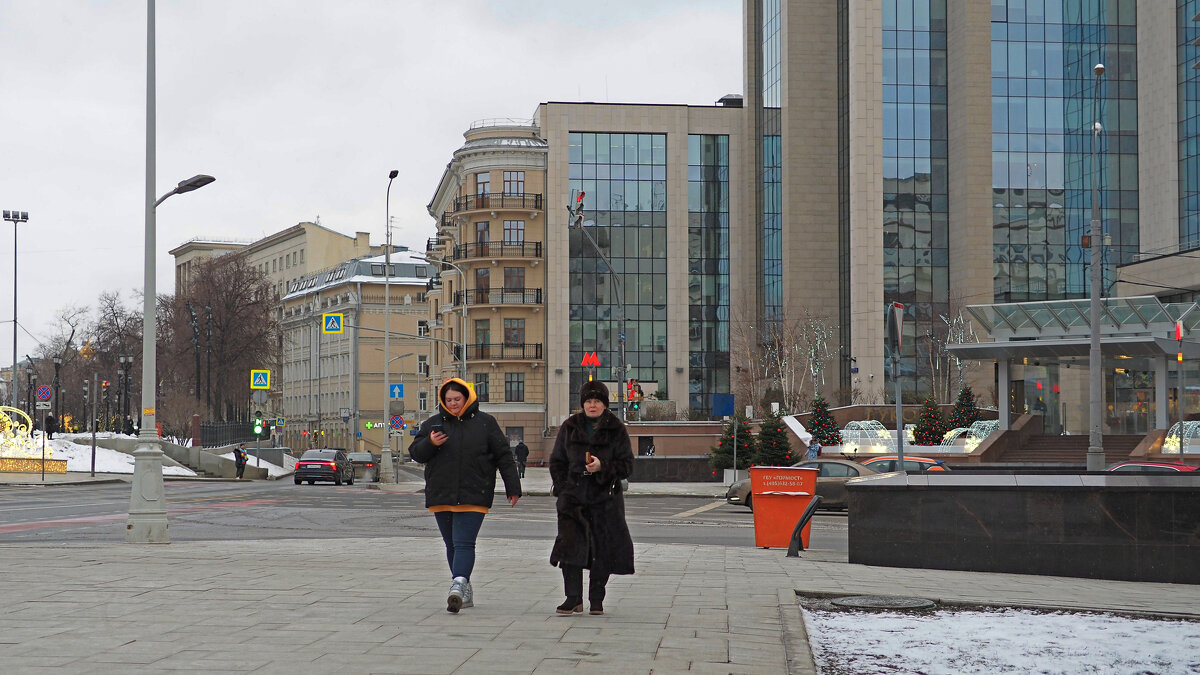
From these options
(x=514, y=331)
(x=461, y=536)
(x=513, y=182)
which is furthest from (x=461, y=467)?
(x=513, y=182)

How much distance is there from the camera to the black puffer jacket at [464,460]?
9328 millimetres

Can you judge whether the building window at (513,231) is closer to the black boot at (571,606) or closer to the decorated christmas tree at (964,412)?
the decorated christmas tree at (964,412)

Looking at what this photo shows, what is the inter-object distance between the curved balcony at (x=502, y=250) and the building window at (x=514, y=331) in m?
4.06

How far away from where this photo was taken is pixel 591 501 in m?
8.94

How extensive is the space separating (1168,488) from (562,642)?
8.15 m

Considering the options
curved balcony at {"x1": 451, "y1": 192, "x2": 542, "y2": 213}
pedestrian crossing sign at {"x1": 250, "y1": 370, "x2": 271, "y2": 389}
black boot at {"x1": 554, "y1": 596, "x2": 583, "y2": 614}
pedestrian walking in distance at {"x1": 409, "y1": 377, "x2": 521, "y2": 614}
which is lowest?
black boot at {"x1": 554, "y1": 596, "x2": 583, "y2": 614}

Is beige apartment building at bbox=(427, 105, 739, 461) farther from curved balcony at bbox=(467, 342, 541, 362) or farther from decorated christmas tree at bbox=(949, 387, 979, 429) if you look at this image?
decorated christmas tree at bbox=(949, 387, 979, 429)

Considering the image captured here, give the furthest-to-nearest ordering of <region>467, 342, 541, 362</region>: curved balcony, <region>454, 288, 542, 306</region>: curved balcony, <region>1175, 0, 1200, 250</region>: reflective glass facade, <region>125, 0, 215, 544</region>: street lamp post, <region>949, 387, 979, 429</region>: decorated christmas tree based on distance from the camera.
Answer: <region>454, 288, 542, 306</region>: curved balcony → <region>467, 342, 541, 362</region>: curved balcony → <region>1175, 0, 1200, 250</region>: reflective glass facade → <region>949, 387, 979, 429</region>: decorated christmas tree → <region>125, 0, 215, 544</region>: street lamp post

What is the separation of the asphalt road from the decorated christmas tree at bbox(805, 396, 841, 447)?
11965mm

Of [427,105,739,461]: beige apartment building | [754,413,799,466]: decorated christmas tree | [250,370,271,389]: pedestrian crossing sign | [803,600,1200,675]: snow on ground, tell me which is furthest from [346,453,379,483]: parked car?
[803,600,1200,675]: snow on ground

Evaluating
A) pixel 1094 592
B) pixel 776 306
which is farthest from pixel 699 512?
pixel 776 306

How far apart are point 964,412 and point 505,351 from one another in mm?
36587

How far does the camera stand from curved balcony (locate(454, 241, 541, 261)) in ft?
261

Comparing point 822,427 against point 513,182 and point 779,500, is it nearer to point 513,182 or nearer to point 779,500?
point 779,500
